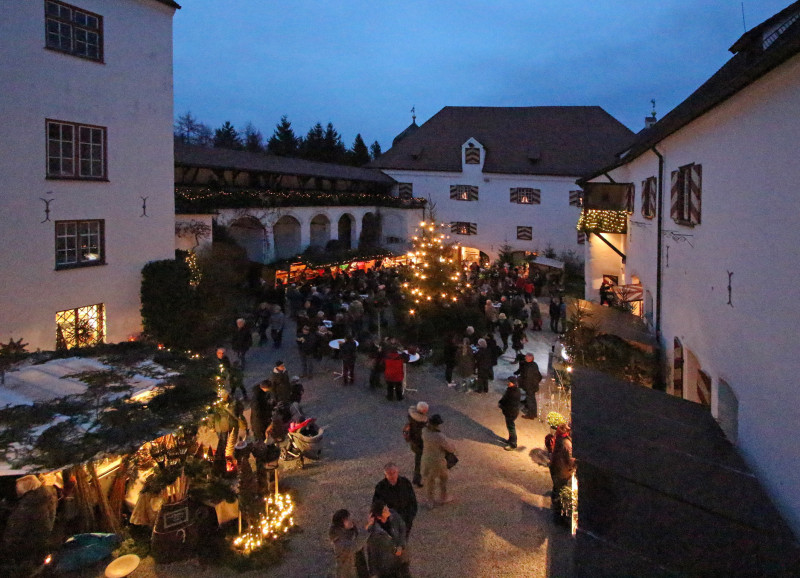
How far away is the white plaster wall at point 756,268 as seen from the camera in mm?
4809

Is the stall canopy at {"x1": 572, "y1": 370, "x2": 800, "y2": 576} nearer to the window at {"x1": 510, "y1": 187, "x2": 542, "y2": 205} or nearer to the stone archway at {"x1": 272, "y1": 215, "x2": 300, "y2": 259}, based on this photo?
the stone archway at {"x1": 272, "y1": 215, "x2": 300, "y2": 259}

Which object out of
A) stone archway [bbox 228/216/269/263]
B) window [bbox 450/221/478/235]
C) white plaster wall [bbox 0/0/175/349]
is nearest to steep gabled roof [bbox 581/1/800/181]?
white plaster wall [bbox 0/0/175/349]

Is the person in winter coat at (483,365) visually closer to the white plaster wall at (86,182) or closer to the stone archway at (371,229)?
the white plaster wall at (86,182)

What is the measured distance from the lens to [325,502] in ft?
27.5

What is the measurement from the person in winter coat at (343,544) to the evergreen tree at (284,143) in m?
57.2

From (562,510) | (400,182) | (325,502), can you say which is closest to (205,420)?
(325,502)

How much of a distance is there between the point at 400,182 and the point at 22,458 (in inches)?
1518

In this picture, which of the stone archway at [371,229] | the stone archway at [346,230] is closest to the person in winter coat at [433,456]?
the stone archway at [346,230]

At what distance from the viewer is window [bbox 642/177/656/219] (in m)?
13.0

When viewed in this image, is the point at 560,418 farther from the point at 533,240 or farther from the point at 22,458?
the point at 533,240

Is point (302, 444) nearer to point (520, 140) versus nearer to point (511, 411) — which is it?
point (511, 411)

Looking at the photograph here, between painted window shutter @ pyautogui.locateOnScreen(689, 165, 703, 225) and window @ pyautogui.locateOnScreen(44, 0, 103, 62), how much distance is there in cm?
1394

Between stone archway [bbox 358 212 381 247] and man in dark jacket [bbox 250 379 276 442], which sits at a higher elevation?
stone archway [bbox 358 212 381 247]

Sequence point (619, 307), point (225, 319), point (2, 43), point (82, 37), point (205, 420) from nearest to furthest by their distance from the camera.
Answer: point (205, 420) → point (2, 43) → point (82, 37) → point (619, 307) → point (225, 319)
